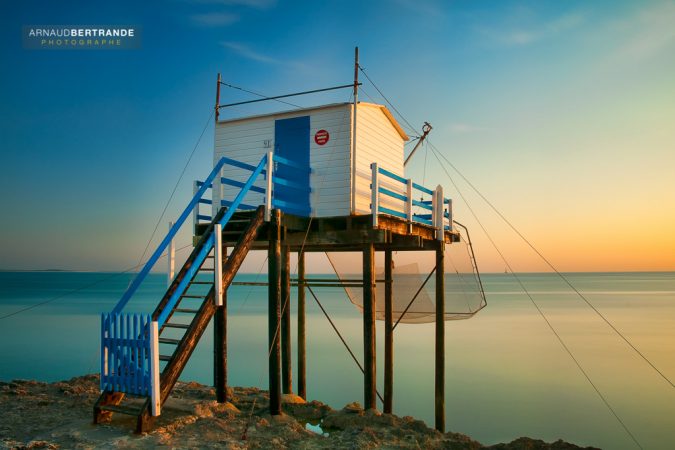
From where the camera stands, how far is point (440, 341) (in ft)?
54.6

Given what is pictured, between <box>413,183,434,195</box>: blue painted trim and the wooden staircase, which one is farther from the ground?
<box>413,183,434,195</box>: blue painted trim

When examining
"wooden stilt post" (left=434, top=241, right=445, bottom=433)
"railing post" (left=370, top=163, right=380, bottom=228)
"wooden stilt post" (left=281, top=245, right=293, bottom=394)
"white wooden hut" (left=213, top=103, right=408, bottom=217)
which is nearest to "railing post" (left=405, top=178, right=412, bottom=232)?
"white wooden hut" (left=213, top=103, right=408, bottom=217)

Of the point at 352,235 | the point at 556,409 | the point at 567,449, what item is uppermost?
the point at 352,235

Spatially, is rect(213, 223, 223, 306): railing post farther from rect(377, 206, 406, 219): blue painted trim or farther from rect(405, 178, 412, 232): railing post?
rect(405, 178, 412, 232): railing post

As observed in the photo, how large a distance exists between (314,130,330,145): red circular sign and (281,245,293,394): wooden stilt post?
10.3ft

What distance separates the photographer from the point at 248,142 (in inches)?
615

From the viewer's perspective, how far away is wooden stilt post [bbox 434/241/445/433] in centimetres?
1616

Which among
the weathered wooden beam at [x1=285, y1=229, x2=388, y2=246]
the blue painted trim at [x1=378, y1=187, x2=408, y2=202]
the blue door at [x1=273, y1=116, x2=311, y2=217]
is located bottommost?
the weathered wooden beam at [x1=285, y1=229, x2=388, y2=246]

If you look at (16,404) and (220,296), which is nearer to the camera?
(220,296)

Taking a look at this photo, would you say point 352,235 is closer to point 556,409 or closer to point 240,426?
point 240,426

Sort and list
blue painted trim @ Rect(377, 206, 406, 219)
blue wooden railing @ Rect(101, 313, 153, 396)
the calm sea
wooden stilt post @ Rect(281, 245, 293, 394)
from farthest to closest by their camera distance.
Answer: the calm sea < wooden stilt post @ Rect(281, 245, 293, 394) < blue painted trim @ Rect(377, 206, 406, 219) < blue wooden railing @ Rect(101, 313, 153, 396)

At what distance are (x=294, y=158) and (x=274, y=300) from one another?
4.39 meters

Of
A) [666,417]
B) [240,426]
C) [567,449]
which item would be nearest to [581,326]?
[666,417]

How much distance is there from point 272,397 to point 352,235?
4.50 meters
